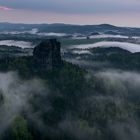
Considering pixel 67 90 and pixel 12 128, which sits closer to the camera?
pixel 12 128

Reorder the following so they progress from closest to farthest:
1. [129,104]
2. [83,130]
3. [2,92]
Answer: [83,130] < [2,92] < [129,104]

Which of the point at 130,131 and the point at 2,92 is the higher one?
the point at 2,92

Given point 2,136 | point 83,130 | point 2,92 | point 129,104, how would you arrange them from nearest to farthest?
point 2,136
point 83,130
point 2,92
point 129,104

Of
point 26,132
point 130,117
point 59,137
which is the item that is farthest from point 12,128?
point 130,117

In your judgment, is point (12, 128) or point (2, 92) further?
point (2, 92)

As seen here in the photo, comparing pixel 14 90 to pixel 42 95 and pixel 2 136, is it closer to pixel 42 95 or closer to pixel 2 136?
pixel 42 95

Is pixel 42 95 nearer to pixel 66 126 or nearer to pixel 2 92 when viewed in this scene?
pixel 2 92

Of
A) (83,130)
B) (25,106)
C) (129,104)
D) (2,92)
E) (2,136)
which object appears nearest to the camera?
(2,136)

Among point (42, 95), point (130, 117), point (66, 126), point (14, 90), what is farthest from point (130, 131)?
point (14, 90)
